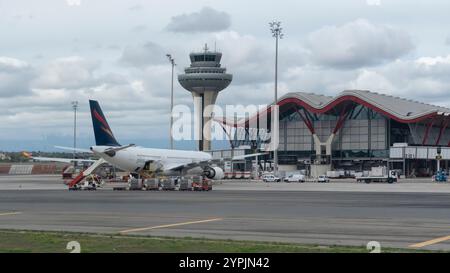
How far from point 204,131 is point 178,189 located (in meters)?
94.7

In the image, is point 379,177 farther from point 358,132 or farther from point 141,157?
point 358,132

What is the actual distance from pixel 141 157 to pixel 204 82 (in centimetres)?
8406

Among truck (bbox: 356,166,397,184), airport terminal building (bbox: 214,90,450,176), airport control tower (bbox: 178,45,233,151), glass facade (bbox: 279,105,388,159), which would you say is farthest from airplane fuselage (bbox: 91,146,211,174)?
airport control tower (bbox: 178,45,233,151)

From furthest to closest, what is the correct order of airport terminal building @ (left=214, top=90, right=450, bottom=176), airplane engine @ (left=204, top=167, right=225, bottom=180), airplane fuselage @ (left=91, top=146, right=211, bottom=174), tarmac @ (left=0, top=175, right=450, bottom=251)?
airport terminal building @ (left=214, top=90, right=450, bottom=176) → airplane engine @ (left=204, top=167, right=225, bottom=180) → airplane fuselage @ (left=91, top=146, right=211, bottom=174) → tarmac @ (left=0, top=175, right=450, bottom=251)

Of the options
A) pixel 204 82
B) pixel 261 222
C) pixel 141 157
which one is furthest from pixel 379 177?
pixel 204 82

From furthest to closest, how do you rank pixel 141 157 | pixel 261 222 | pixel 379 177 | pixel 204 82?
1. pixel 204 82
2. pixel 379 177
3. pixel 141 157
4. pixel 261 222

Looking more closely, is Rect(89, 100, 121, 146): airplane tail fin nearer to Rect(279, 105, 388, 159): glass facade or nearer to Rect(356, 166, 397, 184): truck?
Rect(356, 166, 397, 184): truck

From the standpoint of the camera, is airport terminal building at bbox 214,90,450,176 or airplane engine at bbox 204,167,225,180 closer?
airplane engine at bbox 204,167,225,180

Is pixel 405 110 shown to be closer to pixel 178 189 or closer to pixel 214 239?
pixel 178 189

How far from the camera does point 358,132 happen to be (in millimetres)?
125812

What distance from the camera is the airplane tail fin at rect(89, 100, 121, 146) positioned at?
6406 centimetres

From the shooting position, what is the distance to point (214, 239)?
61.8 ft

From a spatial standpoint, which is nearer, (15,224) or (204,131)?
(15,224)
